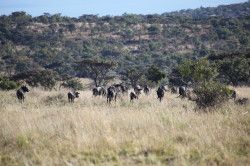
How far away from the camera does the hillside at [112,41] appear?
7612 cm

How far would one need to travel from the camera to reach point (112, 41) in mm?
95125

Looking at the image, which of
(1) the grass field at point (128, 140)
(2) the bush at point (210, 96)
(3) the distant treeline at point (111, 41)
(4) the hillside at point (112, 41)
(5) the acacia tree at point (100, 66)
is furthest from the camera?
(4) the hillside at point (112, 41)

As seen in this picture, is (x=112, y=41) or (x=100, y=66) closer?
(x=100, y=66)

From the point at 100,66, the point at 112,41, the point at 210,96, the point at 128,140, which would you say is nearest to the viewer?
the point at 128,140

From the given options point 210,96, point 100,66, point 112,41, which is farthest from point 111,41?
point 210,96

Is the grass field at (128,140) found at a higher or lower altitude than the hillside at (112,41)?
higher

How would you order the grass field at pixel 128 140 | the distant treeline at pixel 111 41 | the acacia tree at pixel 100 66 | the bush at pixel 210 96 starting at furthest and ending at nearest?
the distant treeline at pixel 111 41, the acacia tree at pixel 100 66, the bush at pixel 210 96, the grass field at pixel 128 140

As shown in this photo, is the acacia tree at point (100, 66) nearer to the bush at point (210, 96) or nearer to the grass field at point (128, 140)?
the bush at point (210, 96)

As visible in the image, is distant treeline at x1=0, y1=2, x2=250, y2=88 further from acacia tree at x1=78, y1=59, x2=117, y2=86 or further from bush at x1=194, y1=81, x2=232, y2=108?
bush at x1=194, y1=81, x2=232, y2=108

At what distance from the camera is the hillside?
76.1m

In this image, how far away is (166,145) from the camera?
28.8 feet

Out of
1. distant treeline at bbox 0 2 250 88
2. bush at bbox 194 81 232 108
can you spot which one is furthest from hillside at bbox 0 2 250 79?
bush at bbox 194 81 232 108

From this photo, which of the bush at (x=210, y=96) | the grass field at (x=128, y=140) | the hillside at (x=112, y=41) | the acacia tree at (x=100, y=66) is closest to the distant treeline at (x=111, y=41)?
A: the hillside at (x=112, y=41)

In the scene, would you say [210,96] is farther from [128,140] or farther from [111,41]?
[111,41]
